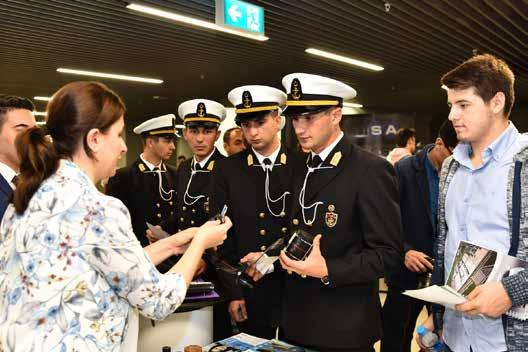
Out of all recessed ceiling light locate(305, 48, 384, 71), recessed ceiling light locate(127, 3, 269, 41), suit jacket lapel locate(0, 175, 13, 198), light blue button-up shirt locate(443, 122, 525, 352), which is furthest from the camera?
recessed ceiling light locate(305, 48, 384, 71)

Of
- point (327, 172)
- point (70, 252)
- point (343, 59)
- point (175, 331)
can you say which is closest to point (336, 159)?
point (327, 172)

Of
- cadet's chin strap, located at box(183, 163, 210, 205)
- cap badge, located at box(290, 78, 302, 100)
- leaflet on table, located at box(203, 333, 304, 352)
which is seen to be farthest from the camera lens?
cadet's chin strap, located at box(183, 163, 210, 205)

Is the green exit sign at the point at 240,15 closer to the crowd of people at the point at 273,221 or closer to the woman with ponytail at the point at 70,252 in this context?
the crowd of people at the point at 273,221

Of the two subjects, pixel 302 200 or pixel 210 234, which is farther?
pixel 302 200

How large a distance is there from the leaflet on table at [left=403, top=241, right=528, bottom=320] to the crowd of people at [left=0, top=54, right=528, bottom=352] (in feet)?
0.12

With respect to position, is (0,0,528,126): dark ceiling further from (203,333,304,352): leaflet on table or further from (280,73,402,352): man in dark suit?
(203,333,304,352): leaflet on table

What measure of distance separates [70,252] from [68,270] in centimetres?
5

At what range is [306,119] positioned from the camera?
2227mm

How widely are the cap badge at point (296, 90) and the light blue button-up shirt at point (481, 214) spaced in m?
0.72

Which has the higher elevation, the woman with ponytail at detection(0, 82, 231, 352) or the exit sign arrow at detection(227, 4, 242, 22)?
the exit sign arrow at detection(227, 4, 242, 22)

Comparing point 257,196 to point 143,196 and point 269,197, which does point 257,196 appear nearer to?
point 269,197

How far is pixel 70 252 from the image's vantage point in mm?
1325

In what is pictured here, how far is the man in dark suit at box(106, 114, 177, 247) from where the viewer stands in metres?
4.35

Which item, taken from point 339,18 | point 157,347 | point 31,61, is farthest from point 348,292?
point 31,61
